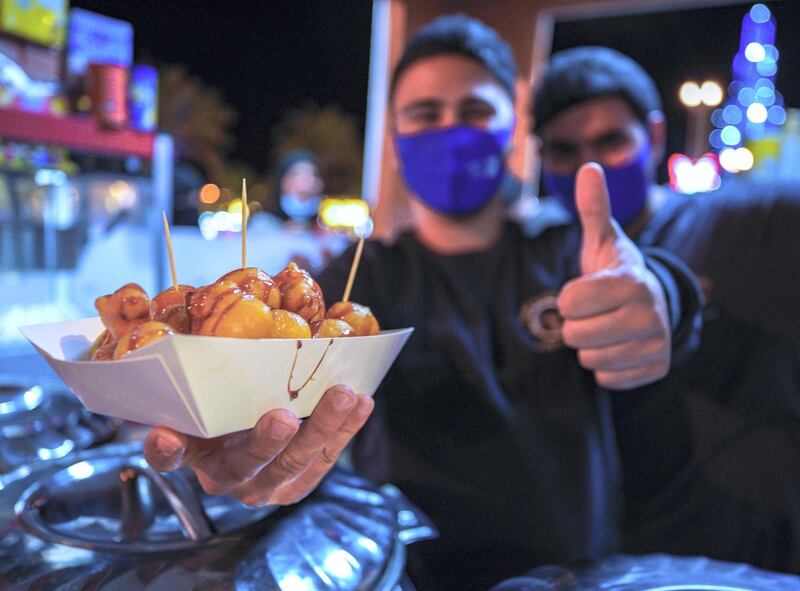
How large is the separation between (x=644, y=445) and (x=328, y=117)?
65.8 feet

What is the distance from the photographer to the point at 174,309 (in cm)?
69

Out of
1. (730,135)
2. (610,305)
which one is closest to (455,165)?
(610,305)

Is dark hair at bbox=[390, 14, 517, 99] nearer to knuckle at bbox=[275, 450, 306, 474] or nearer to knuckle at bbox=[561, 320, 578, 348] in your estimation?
knuckle at bbox=[561, 320, 578, 348]

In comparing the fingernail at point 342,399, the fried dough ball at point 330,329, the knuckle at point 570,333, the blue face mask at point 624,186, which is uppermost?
the blue face mask at point 624,186

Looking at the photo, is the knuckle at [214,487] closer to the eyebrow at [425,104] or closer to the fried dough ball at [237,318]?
the fried dough ball at [237,318]

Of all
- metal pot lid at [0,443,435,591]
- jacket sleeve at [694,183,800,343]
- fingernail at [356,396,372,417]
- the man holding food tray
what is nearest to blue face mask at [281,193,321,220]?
the man holding food tray

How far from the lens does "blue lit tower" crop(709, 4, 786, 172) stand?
299 inches

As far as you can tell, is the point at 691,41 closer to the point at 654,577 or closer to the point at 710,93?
the point at 710,93

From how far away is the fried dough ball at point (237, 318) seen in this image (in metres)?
0.61

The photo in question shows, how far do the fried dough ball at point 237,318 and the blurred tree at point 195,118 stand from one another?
16.4 metres

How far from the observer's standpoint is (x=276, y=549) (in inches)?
28.2

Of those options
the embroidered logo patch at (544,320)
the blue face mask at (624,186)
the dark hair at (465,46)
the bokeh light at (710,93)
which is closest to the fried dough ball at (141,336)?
the embroidered logo patch at (544,320)

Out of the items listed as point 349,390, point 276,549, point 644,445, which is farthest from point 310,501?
point 644,445

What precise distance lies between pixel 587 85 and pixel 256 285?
144cm
